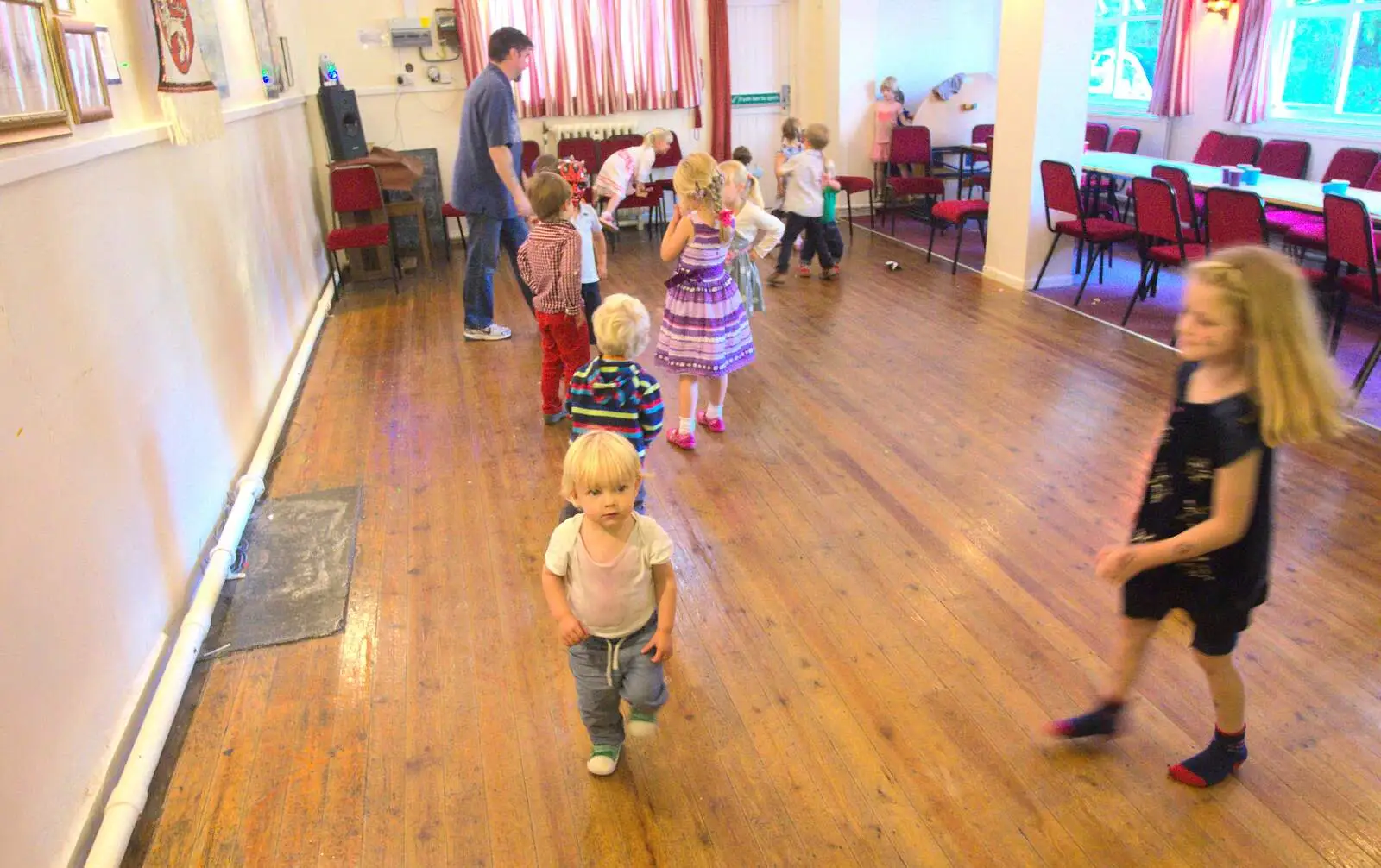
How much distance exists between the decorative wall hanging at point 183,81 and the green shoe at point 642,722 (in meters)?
2.75

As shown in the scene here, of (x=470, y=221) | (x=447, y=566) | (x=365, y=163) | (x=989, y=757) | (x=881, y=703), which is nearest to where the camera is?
(x=989, y=757)

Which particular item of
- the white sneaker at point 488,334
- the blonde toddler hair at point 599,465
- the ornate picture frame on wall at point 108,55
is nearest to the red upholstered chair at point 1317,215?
the white sneaker at point 488,334

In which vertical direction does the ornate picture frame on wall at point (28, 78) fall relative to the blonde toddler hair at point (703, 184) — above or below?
above

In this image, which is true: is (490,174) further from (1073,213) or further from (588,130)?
(588,130)

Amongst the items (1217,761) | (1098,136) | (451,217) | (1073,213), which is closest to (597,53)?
(451,217)

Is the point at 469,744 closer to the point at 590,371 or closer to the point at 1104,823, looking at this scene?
the point at 590,371

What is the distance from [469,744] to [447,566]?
0.92 metres

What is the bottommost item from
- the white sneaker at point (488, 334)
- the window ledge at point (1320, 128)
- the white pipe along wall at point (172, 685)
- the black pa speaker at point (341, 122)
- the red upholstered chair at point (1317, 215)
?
the white pipe along wall at point (172, 685)

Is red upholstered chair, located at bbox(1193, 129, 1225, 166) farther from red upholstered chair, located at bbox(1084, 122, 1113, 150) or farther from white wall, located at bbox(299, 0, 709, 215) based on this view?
white wall, located at bbox(299, 0, 709, 215)

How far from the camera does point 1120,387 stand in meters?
4.46

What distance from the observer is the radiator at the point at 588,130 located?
8.73 meters

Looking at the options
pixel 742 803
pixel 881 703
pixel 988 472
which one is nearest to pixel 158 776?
pixel 742 803

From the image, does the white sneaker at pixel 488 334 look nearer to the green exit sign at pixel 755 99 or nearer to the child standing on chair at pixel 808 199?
the child standing on chair at pixel 808 199

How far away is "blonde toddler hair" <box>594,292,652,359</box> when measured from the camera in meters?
2.73
